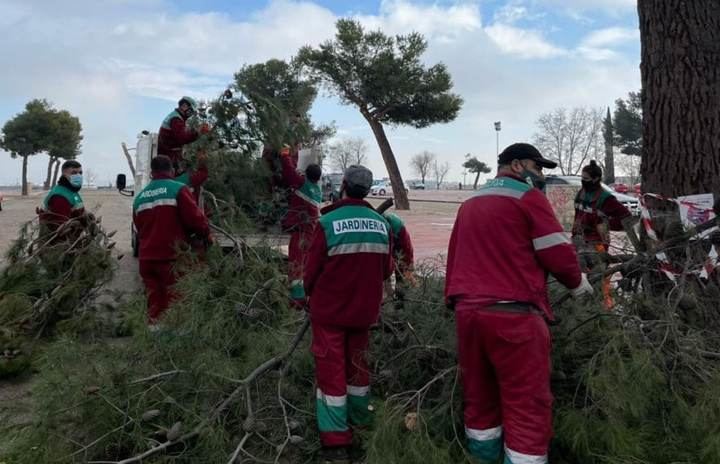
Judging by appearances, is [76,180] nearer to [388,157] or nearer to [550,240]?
[550,240]

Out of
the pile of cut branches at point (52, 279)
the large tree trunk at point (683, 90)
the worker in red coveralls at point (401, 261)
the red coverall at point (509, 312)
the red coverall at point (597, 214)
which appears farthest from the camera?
the pile of cut branches at point (52, 279)

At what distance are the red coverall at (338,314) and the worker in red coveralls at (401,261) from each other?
446 millimetres

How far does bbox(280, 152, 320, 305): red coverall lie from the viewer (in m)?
5.29

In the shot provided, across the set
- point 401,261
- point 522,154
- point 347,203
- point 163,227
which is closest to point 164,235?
point 163,227

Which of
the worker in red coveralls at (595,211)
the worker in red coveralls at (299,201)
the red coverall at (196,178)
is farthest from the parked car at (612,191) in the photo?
the red coverall at (196,178)

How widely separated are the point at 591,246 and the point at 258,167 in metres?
3.97

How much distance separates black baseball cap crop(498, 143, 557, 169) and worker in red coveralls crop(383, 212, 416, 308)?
123 centimetres

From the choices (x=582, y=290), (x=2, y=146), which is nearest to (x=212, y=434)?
(x=582, y=290)

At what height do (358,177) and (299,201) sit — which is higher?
(358,177)

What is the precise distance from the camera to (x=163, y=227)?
5.69 metres

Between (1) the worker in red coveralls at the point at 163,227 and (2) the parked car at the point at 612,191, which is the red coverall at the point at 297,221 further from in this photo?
(2) the parked car at the point at 612,191

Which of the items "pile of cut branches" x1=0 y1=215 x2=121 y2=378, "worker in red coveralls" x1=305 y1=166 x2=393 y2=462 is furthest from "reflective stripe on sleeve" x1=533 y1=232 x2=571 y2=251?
"pile of cut branches" x1=0 y1=215 x2=121 y2=378

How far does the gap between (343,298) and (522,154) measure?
1350 mm

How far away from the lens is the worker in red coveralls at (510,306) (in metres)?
3.05
